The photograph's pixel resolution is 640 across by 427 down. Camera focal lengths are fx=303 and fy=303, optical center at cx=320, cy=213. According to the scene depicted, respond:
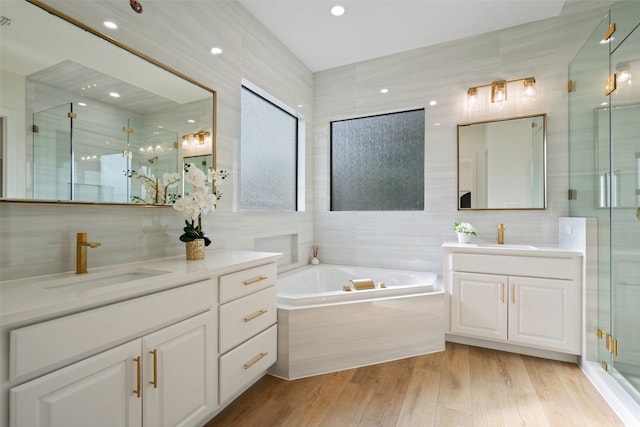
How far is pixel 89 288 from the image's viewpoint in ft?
4.32

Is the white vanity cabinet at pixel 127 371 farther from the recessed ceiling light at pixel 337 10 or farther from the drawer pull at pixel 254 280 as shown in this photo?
the recessed ceiling light at pixel 337 10

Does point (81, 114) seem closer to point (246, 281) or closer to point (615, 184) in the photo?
point (246, 281)

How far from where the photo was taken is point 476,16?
260 cm

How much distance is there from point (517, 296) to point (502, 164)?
1193mm

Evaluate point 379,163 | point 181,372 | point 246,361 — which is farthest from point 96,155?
point 379,163

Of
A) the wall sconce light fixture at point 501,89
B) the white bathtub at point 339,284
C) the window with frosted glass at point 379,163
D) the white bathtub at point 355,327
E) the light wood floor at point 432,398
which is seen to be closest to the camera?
the light wood floor at point 432,398

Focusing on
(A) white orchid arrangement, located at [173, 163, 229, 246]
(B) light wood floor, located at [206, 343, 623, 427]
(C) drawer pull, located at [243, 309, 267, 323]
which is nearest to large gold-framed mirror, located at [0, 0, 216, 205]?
(A) white orchid arrangement, located at [173, 163, 229, 246]

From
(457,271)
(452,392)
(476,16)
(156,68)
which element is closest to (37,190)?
(156,68)

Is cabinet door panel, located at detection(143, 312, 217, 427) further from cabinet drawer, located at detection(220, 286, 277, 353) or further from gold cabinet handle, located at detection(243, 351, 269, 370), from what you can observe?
gold cabinet handle, located at detection(243, 351, 269, 370)

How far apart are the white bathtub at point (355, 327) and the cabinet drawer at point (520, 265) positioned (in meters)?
0.32

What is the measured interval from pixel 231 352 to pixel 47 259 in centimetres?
94

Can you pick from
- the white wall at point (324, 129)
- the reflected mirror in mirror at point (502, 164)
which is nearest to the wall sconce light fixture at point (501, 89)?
the white wall at point (324, 129)

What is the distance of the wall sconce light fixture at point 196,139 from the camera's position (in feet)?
6.37

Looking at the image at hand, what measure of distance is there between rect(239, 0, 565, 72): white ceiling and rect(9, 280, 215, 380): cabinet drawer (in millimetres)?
2335
